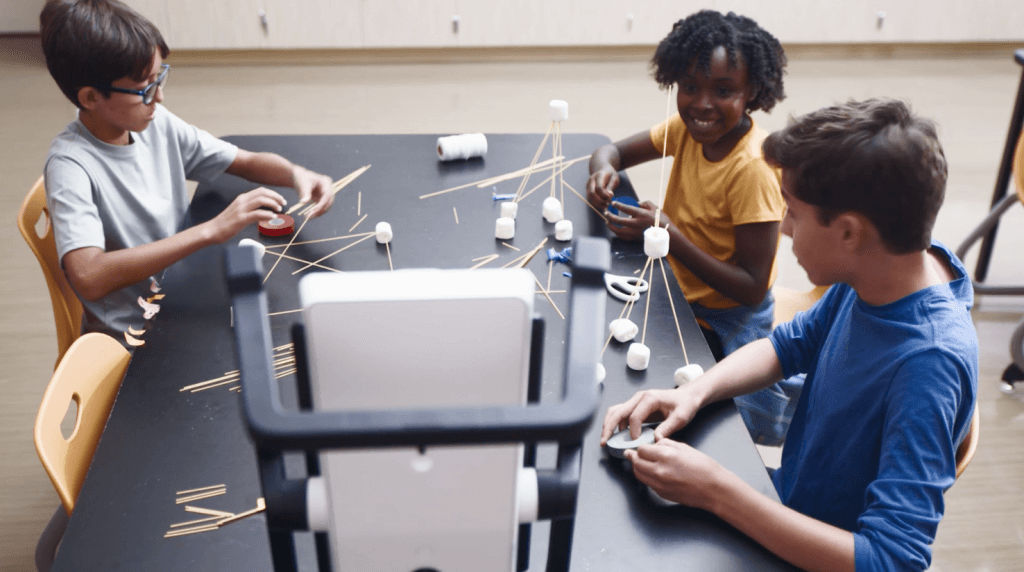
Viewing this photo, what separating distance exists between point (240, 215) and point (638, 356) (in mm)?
Result: 924

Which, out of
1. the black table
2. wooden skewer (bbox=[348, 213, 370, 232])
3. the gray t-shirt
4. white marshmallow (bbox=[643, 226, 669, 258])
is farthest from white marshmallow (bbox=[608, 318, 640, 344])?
the gray t-shirt

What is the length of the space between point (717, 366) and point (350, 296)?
86cm

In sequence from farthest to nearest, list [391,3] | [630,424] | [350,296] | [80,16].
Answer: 1. [391,3]
2. [80,16]
3. [630,424]
4. [350,296]

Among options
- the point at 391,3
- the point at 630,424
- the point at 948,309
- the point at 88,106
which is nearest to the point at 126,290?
the point at 88,106

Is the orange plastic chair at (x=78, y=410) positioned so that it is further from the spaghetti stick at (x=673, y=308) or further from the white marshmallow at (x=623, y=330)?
the spaghetti stick at (x=673, y=308)

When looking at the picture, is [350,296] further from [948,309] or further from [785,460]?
[785,460]

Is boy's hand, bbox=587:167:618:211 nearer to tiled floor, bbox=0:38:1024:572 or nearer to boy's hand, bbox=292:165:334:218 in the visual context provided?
boy's hand, bbox=292:165:334:218

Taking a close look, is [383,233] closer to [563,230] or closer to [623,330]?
[563,230]

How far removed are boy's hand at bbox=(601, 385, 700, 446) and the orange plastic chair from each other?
853 mm

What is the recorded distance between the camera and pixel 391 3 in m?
4.90

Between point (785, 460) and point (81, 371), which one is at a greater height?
point (81, 371)

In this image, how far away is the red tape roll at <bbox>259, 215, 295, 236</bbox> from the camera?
1.79 meters

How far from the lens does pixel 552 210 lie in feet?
6.00

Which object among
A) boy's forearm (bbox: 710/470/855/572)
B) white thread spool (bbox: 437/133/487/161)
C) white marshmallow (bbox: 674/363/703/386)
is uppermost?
white thread spool (bbox: 437/133/487/161)
